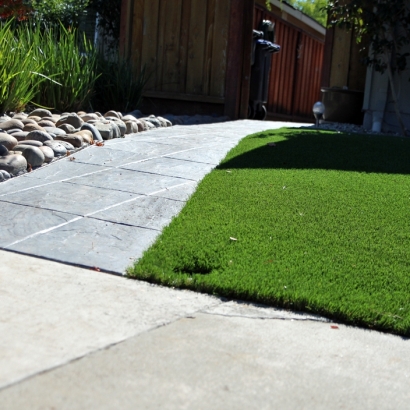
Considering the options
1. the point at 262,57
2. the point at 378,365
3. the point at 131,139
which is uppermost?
the point at 262,57

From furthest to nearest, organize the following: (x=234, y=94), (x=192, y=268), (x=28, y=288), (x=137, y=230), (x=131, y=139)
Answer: (x=234, y=94)
(x=131, y=139)
(x=137, y=230)
(x=192, y=268)
(x=28, y=288)

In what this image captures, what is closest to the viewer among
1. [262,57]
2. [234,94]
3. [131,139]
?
[131,139]

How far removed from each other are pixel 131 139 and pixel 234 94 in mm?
3949

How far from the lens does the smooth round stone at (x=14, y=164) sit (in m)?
5.86

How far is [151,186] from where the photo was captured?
5.73m

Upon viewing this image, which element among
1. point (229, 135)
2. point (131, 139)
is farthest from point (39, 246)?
point (229, 135)

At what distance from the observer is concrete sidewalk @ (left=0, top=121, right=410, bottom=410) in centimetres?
251

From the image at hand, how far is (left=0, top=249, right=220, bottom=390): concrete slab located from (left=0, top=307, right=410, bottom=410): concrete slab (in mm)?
88

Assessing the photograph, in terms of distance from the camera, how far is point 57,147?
6.64 metres

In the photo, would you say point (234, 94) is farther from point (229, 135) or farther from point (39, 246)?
Result: point (39, 246)

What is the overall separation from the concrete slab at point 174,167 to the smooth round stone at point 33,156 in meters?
0.74

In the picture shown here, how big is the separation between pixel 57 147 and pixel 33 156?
0.52m

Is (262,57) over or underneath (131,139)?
over

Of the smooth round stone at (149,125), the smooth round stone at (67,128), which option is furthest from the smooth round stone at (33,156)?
the smooth round stone at (149,125)
